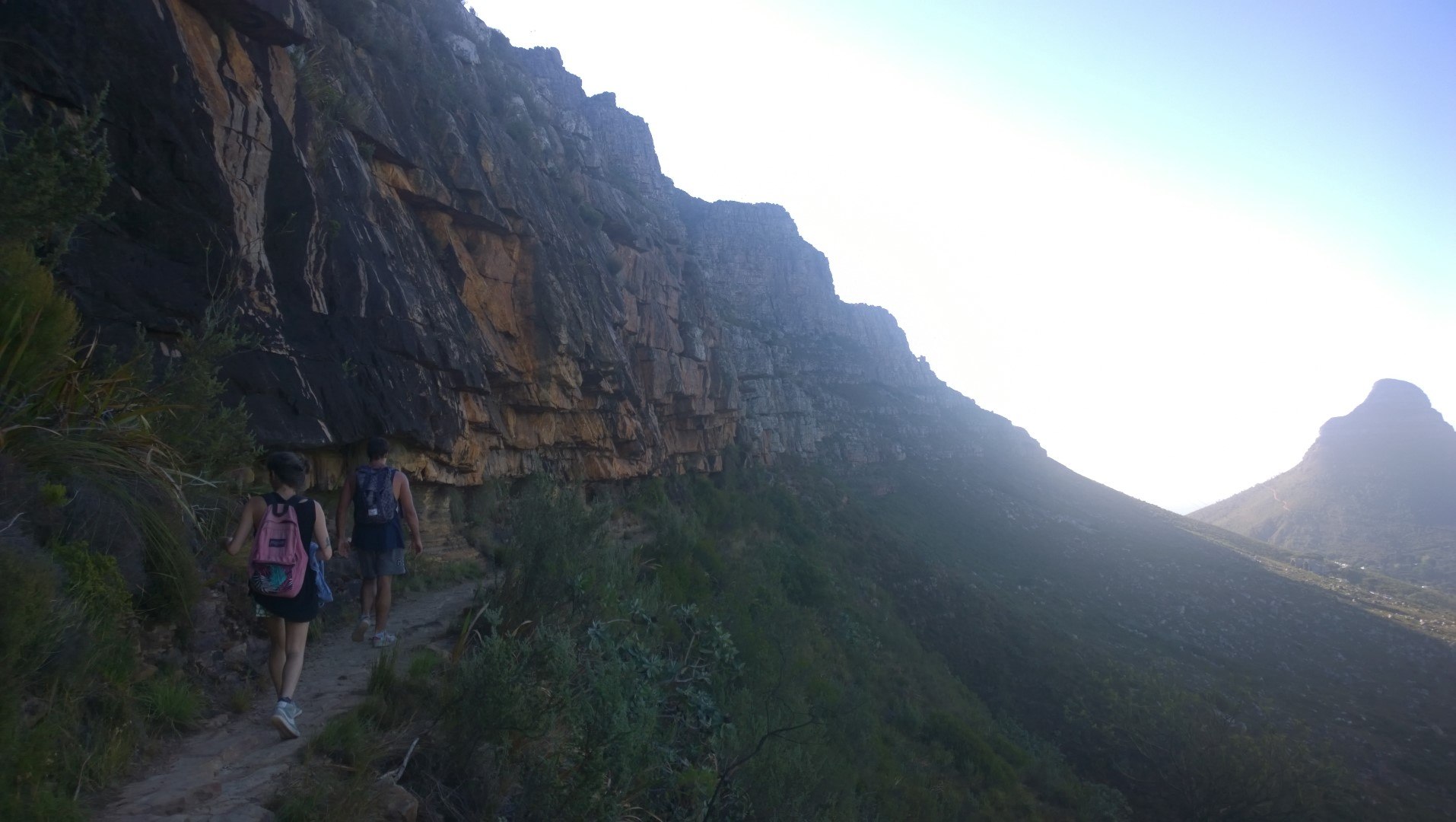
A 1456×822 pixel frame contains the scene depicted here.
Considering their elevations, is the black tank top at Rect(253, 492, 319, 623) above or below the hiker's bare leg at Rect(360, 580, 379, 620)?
above

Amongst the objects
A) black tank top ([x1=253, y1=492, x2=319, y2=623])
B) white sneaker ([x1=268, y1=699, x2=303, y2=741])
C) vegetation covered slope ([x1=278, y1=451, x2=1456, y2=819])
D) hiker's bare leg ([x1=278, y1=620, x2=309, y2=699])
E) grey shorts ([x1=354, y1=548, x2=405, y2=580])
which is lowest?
vegetation covered slope ([x1=278, y1=451, x2=1456, y2=819])

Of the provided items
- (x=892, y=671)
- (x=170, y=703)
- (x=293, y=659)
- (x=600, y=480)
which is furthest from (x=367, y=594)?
(x=892, y=671)

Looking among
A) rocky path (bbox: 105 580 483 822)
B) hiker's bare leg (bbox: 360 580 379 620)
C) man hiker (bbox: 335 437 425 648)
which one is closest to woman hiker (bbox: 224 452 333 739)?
rocky path (bbox: 105 580 483 822)

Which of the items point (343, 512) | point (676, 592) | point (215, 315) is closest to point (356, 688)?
point (343, 512)

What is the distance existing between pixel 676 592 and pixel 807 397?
45.3 meters

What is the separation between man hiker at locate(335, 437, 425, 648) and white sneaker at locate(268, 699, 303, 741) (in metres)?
1.96

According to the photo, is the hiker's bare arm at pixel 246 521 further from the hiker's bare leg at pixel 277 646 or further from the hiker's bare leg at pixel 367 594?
the hiker's bare leg at pixel 367 594

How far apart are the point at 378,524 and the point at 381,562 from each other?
34 centimetres

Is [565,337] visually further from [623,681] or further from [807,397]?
[807,397]

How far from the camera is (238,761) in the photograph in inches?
161

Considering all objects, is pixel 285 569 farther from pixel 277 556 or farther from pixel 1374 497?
pixel 1374 497

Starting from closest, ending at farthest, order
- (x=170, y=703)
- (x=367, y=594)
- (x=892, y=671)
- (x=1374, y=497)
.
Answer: (x=170, y=703) < (x=367, y=594) < (x=892, y=671) < (x=1374, y=497)

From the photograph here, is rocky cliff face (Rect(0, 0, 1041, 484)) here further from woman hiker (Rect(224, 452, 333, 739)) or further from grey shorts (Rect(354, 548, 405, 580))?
woman hiker (Rect(224, 452, 333, 739))

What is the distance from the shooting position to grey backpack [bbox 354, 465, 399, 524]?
6.47 m
